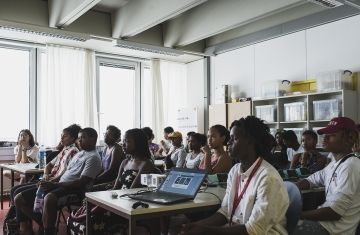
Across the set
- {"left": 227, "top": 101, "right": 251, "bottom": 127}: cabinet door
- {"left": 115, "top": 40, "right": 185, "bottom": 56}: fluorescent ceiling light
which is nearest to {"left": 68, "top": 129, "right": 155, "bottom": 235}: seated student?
{"left": 227, "top": 101, "right": 251, "bottom": 127}: cabinet door

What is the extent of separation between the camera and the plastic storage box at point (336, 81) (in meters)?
5.13

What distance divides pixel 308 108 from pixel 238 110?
1420 millimetres

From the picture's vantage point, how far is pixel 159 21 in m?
5.70

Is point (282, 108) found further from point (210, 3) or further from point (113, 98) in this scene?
point (113, 98)

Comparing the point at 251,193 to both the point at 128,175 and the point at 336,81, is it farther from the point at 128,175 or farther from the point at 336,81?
the point at 336,81

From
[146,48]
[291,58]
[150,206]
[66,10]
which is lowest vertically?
[150,206]

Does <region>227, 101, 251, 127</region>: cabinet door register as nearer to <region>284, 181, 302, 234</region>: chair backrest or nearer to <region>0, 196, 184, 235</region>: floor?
<region>0, 196, 184, 235</region>: floor

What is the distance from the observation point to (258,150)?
1.88m

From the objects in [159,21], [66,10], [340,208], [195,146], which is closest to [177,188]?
[340,208]

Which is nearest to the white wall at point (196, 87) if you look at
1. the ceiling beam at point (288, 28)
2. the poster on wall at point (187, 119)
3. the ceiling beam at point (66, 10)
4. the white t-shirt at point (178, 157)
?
the poster on wall at point (187, 119)

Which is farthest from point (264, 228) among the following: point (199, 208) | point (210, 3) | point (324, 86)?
point (210, 3)

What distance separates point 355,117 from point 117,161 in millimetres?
3343

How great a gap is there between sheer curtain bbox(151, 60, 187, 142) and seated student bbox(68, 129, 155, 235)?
489 cm

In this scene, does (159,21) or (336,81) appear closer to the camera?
(336,81)
